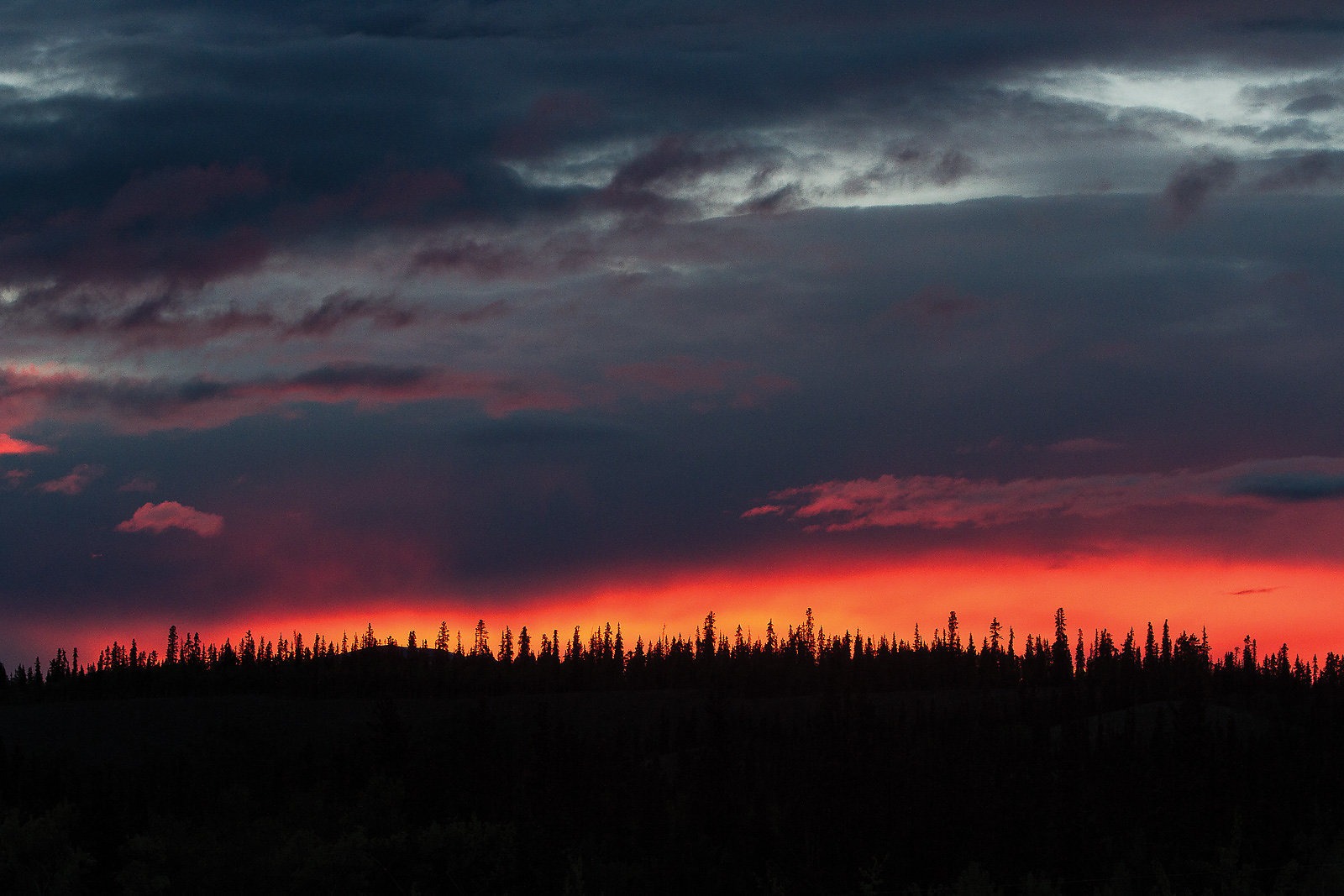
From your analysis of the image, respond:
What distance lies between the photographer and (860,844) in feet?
391

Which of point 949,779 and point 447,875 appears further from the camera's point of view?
point 949,779

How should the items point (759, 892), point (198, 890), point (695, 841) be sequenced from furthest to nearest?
1. point (695, 841)
2. point (759, 892)
3. point (198, 890)

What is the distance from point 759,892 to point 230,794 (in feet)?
195

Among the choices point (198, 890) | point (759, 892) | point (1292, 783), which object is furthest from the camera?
point (1292, 783)

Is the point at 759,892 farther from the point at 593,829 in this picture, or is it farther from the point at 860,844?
the point at 593,829

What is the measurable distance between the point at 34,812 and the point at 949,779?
90.4 m

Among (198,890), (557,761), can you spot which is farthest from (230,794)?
(198,890)

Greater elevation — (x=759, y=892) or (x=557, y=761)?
(x=557, y=761)

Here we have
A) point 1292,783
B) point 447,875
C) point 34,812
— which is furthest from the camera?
point 1292,783

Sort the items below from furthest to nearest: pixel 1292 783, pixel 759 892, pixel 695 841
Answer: pixel 1292 783
pixel 695 841
pixel 759 892

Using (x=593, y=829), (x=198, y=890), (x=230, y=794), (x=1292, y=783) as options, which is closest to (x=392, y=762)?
(x=230, y=794)

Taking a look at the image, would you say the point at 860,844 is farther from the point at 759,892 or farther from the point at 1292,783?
the point at 1292,783

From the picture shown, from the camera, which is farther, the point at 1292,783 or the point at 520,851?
the point at 1292,783

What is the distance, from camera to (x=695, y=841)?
116m
